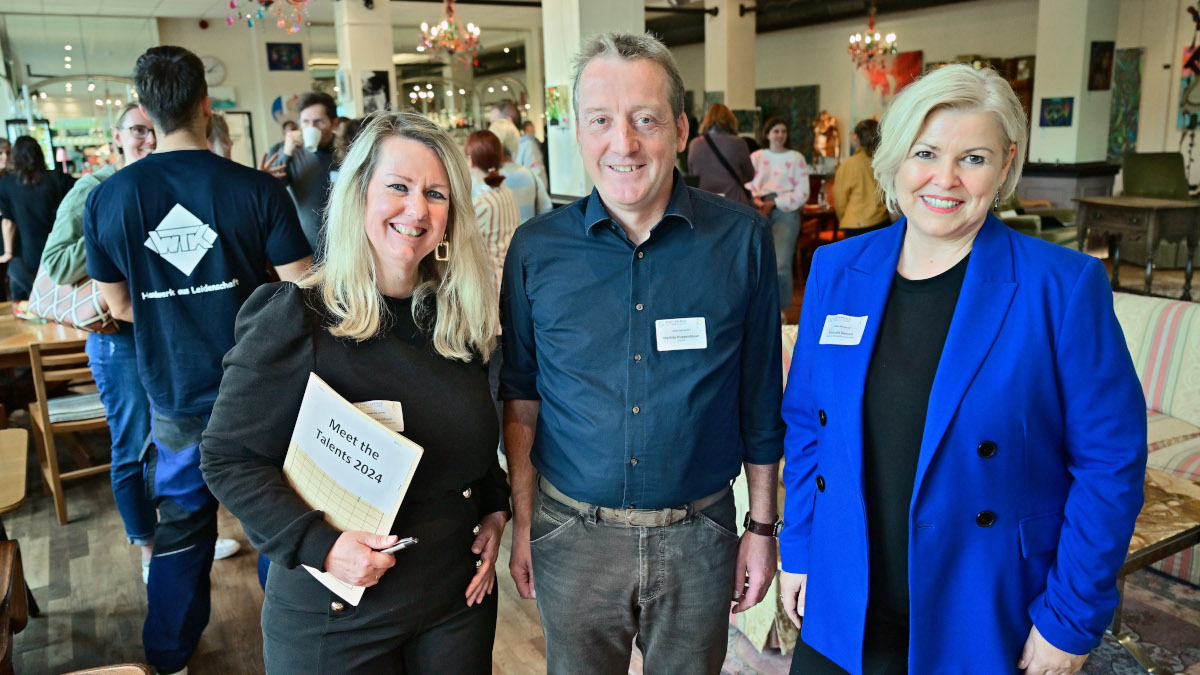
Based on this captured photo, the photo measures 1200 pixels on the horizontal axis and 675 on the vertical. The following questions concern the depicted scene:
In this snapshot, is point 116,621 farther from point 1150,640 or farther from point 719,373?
point 1150,640

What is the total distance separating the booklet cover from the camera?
4.47 ft

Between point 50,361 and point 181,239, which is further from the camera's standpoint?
point 50,361

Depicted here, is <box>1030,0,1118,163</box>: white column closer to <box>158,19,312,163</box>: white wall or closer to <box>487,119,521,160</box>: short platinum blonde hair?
<box>487,119,521,160</box>: short platinum blonde hair

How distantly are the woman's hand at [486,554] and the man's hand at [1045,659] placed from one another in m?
0.94

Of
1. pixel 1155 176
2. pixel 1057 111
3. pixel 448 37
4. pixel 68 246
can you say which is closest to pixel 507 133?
pixel 68 246

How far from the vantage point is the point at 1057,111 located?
9875 mm

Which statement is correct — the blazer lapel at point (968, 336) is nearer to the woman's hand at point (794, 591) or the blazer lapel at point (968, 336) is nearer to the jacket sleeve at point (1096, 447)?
the jacket sleeve at point (1096, 447)

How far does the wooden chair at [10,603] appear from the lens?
6.57 feet

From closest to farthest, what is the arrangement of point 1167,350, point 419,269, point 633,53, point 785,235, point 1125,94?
point 633,53 < point 419,269 < point 1167,350 < point 785,235 < point 1125,94

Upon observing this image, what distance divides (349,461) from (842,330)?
88 centimetres

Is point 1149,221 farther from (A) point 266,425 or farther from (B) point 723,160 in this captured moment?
(A) point 266,425

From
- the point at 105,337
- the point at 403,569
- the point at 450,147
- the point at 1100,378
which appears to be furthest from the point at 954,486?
the point at 105,337

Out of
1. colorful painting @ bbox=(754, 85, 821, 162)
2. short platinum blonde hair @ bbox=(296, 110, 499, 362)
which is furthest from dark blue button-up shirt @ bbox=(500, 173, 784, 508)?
colorful painting @ bbox=(754, 85, 821, 162)

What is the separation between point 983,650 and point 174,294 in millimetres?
2236
